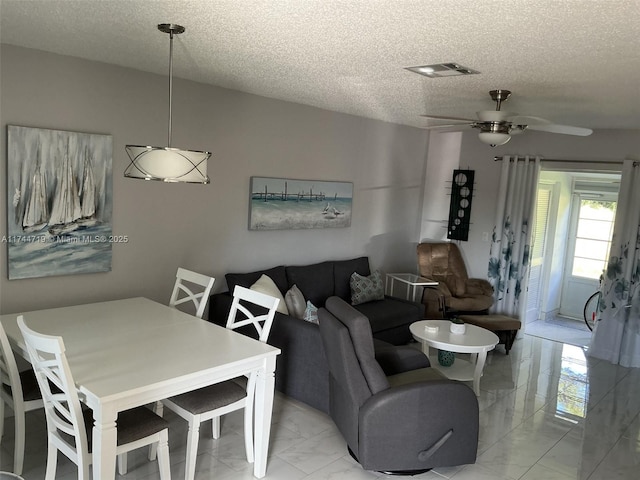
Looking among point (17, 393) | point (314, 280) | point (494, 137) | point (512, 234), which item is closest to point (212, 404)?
point (17, 393)

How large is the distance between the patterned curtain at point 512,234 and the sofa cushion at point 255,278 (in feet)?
9.04

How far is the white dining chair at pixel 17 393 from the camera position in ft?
8.51

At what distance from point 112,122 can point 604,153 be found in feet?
16.1

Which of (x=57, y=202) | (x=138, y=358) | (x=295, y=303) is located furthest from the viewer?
(x=295, y=303)

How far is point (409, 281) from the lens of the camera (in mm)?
5926

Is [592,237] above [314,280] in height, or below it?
above

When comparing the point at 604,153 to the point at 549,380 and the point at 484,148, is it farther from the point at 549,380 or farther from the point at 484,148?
the point at 549,380

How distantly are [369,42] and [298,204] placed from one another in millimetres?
2552

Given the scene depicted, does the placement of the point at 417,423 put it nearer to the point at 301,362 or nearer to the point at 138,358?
the point at 301,362

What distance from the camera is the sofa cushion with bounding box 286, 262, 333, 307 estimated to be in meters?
5.03

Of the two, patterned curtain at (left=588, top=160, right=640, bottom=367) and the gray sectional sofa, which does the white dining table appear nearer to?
the gray sectional sofa

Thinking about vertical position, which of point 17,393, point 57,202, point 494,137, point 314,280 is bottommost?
point 17,393

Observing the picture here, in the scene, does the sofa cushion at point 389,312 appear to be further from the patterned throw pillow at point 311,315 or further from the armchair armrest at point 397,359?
the armchair armrest at point 397,359

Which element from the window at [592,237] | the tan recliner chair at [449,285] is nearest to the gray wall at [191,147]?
the tan recliner chair at [449,285]
